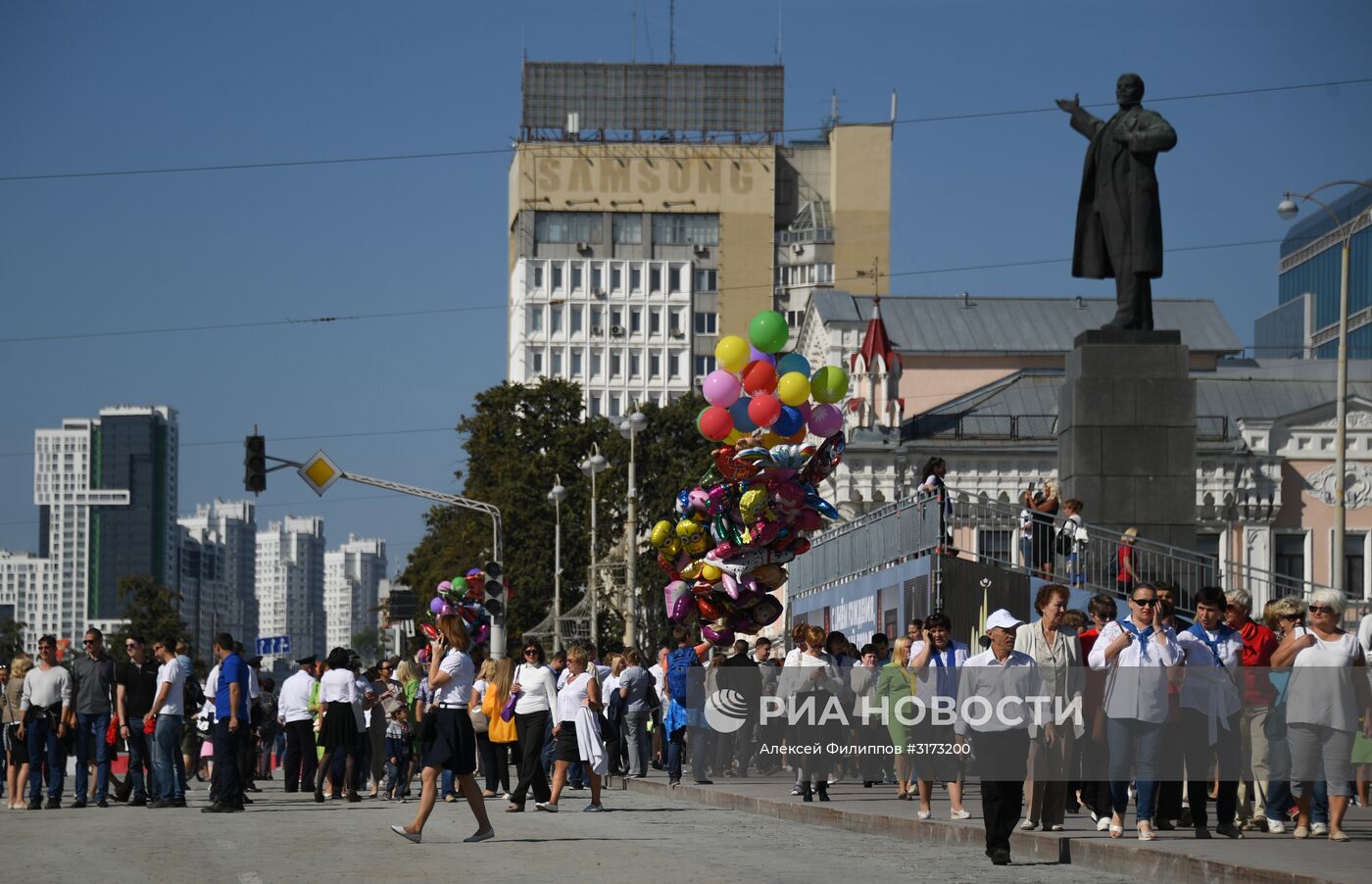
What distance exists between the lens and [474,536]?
7456 cm

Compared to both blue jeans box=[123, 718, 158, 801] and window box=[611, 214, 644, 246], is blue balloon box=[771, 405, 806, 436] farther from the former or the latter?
window box=[611, 214, 644, 246]

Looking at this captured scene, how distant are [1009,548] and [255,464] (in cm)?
1731

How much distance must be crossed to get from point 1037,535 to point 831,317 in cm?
5131

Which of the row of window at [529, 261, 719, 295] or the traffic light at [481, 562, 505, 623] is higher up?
the row of window at [529, 261, 719, 295]

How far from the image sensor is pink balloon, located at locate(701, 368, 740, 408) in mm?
31312

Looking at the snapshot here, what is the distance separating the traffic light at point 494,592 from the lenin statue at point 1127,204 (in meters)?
16.4

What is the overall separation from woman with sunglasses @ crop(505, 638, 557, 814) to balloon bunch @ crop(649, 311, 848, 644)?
9541 mm

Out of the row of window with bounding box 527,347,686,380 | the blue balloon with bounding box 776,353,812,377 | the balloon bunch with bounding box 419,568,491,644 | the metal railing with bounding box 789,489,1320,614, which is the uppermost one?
the row of window with bounding box 527,347,686,380

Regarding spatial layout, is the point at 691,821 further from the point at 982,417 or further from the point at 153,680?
the point at 982,417

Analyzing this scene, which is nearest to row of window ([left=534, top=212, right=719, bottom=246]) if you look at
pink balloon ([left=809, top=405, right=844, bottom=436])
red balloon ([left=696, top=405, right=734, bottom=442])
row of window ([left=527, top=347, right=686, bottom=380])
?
row of window ([left=527, top=347, right=686, bottom=380])

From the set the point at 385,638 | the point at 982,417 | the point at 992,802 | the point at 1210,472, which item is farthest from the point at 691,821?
the point at 385,638

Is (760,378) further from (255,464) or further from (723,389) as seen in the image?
(255,464)

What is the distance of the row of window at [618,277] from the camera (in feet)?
458

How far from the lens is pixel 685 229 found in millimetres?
138500
